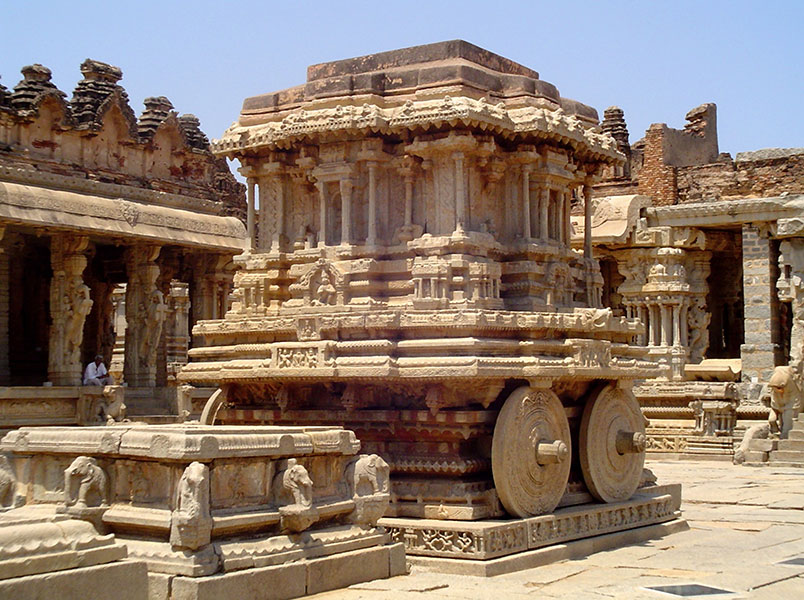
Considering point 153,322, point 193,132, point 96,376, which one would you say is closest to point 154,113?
point 193,132

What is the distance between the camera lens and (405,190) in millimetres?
11234

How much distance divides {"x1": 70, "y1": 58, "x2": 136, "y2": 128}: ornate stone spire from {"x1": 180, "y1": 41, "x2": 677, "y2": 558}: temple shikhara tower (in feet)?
33.5

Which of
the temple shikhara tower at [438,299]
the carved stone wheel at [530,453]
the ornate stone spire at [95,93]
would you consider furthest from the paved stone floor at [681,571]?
the ornate stone spire at [95,93]

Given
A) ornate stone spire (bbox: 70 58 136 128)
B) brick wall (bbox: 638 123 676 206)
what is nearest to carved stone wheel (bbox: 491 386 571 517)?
ornate stone spire (bbox: 70 58 136 128)

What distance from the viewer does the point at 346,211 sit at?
11.3 metres

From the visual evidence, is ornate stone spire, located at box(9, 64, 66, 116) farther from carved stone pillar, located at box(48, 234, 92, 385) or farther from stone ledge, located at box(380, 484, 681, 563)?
stone ledge, located at box(380, 484, 681, 563)

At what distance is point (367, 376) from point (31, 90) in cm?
1371

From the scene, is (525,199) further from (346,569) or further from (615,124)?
(615,124)

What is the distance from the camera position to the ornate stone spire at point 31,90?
2034cm

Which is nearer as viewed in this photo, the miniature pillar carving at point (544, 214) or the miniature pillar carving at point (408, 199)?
the miniature pillar carving at point (408, 199)

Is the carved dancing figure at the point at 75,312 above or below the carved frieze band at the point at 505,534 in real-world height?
above

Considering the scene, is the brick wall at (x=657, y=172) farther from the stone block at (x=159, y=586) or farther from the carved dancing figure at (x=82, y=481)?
the stone block at (x=159, y=586)

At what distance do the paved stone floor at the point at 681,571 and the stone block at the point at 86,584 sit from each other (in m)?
→ 1.60

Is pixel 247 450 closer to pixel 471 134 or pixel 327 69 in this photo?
pixel 471 134
